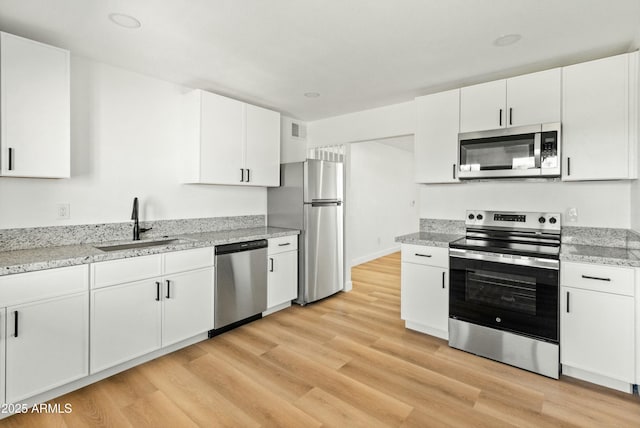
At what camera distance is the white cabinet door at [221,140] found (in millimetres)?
3209

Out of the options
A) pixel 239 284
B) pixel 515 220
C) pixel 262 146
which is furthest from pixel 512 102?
pixel 239 284

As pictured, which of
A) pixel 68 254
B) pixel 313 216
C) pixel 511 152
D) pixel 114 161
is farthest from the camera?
pixel 313 216

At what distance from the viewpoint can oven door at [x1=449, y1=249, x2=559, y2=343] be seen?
2.40 meters

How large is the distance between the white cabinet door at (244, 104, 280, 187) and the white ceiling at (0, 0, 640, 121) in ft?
1.60

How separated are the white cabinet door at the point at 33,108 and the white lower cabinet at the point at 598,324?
12.4 feet

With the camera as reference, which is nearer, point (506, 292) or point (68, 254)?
point (68, 254)

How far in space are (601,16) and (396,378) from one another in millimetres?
2763

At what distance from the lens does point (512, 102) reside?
2791mm

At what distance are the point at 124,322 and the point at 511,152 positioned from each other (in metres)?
3.40

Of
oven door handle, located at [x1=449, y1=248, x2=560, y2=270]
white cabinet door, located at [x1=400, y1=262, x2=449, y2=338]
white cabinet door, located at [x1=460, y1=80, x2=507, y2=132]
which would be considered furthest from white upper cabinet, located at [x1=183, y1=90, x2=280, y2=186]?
oven door handle, located at [x1=449, y1=248, x2=560, y2=270]

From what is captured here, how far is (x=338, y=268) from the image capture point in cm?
436

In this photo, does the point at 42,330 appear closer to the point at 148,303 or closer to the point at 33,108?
the point at 148,303

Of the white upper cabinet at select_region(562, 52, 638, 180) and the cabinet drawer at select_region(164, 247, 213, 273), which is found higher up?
the white upper cabinet at select_region(562, 52, 638, 180)

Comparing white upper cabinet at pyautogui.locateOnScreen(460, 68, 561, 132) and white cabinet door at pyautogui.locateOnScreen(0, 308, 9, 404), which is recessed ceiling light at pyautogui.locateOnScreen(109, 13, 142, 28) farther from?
white upper cabinet at pyautogui.locateOnScreen(460, 68, 561, 132)
